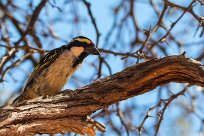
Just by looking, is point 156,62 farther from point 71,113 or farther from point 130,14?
point 130,14

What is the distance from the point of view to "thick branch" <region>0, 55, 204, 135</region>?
3891 millimetres

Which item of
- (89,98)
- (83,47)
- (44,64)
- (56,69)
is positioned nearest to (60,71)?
(56,69)

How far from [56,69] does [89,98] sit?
1.25 m

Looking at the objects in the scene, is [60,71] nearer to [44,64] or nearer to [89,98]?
[44,64]

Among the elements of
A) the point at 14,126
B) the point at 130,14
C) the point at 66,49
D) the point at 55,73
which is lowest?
the point at 14,126

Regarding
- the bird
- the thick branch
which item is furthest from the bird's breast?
the thick branch

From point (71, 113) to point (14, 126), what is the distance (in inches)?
20.6

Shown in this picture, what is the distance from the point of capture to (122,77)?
4094 millimetres

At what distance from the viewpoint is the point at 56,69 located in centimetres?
527

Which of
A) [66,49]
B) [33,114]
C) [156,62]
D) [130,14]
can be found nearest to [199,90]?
[130,14]

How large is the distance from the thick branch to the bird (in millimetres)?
1040

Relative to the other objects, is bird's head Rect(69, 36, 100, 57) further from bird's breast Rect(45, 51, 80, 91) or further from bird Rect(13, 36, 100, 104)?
bird's breast Rect(45, 51, 80, 91)

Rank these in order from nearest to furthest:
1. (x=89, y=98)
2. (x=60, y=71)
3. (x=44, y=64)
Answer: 1. (x=89, y=98)
2. (x=60, y=71)
3. (x=44, y=64)

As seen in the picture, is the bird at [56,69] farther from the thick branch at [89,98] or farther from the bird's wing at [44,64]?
the thick branch at [89,98]
